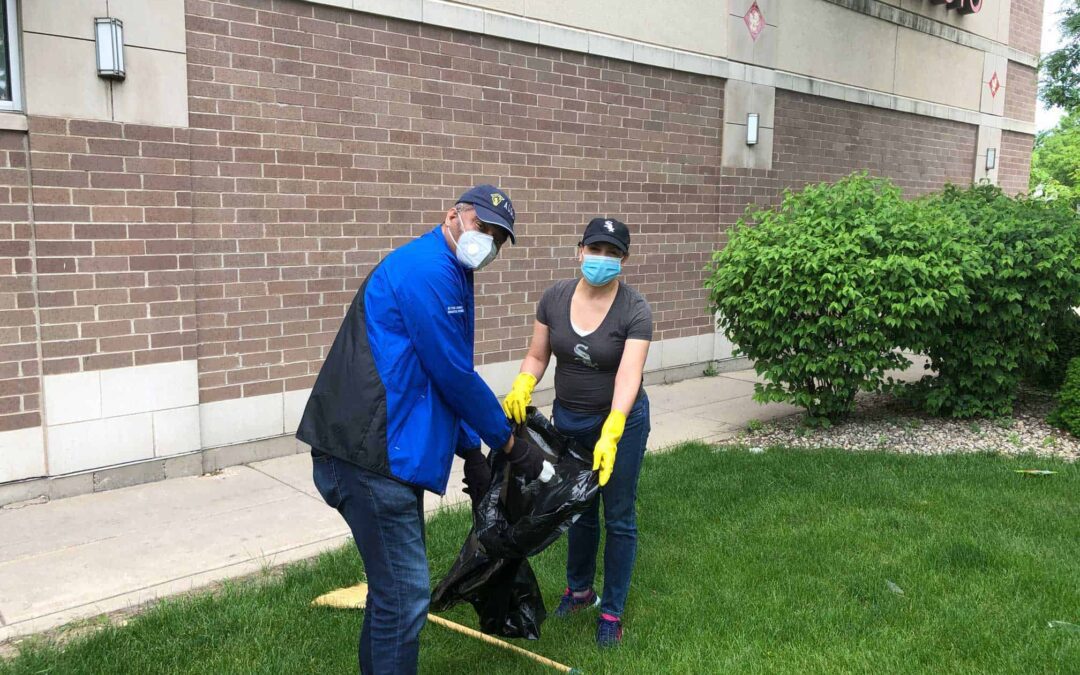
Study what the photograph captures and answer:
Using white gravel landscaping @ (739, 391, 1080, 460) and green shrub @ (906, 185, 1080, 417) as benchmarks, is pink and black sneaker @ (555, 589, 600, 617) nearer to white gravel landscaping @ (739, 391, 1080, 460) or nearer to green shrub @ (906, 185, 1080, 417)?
white gravel landscaping @ (739, 391, 1080, 460)

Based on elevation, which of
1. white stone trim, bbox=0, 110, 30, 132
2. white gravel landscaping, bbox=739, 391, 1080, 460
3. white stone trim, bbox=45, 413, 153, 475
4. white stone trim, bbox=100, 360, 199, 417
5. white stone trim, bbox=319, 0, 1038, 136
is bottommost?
white gravel landscaping, bbox=739, 391, 1080, 460

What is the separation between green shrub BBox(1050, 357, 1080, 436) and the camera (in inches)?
288

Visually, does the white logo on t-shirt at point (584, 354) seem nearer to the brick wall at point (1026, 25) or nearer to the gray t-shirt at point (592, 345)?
the gray t-shirt at point (592, 345)

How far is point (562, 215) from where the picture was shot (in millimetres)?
8836

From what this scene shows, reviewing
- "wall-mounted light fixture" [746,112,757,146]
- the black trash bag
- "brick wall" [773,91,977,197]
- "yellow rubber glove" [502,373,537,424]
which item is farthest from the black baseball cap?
"brick wall" [773,91,977,197]

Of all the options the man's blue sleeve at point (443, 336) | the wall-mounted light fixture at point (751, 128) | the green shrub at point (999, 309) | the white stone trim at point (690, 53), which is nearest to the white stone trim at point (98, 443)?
the white stone trim at point (690, 53)

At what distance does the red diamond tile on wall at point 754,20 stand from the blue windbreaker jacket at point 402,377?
8.92 m

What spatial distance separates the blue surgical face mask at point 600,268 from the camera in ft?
12.4

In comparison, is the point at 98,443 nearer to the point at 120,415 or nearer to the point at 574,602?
the point at 120,415

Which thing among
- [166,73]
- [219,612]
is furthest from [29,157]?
[219,612]

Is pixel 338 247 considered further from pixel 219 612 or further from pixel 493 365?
pixel 219 612

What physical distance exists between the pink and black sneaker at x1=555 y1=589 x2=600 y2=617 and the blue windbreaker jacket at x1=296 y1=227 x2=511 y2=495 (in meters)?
1.41

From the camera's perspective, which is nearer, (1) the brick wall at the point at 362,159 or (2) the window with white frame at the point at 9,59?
(2) the window with white frame at the point at 9,59

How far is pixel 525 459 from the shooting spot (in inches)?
129
